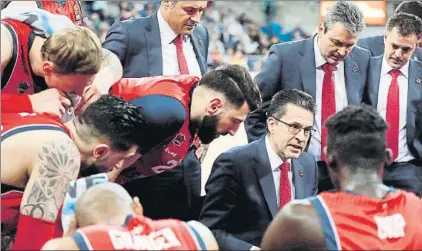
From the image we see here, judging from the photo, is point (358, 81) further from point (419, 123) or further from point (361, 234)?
point (361, 234)

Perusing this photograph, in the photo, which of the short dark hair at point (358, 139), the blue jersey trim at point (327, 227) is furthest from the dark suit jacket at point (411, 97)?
the blue jersey trim at point (327, 227)

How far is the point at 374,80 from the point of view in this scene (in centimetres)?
448

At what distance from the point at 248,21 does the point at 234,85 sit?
1193 cm

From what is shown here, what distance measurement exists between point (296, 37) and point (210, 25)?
1.49 m

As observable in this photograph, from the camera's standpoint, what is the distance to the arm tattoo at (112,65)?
376 centimetres

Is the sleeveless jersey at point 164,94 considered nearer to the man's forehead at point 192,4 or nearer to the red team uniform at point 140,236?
the man's forehead at point 192,4

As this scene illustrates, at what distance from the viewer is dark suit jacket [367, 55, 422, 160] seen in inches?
175

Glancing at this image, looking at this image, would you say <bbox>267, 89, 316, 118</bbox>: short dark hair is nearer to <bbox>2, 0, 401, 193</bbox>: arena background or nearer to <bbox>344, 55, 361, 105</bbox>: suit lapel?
<bbox>344, 55, 361, 105</bbox>: suit lapel

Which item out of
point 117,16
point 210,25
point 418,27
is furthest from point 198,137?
point 210,25

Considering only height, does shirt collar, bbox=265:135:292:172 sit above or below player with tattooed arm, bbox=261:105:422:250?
below

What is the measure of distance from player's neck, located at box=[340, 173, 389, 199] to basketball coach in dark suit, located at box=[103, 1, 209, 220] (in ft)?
4.47

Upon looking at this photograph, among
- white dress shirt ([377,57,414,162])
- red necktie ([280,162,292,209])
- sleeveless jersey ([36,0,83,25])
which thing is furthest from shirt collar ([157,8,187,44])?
white dress shirt ([377,57,414,162])

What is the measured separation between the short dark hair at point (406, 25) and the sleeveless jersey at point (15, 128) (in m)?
2.07

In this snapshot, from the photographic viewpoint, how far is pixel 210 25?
48.2 ft
